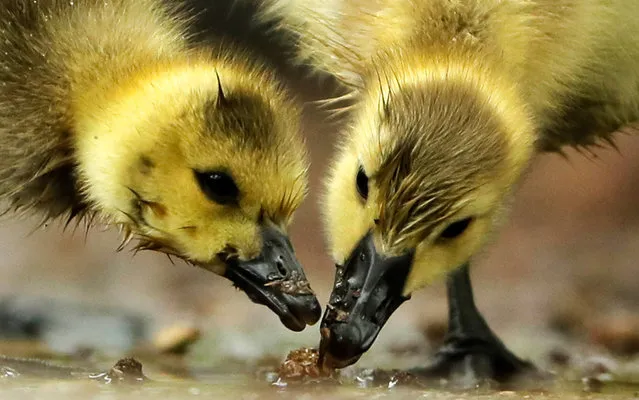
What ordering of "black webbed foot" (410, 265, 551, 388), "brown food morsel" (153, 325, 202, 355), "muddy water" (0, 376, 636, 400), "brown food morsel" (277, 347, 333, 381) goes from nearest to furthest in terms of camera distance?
"muddy water" (0, 376, 636, 400) < "brown food morsel" (277, 347, 333, 381) < "black webbed foot" (410, 265, 551, 388) < "brown food morsel" (153, 325, 202, 355)

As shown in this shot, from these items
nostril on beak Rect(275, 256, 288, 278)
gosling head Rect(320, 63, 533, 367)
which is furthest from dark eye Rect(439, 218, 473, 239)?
nostril on beak Rect(275, 256, 288, 278)

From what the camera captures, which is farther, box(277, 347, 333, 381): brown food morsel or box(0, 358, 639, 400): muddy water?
box(277, 347, 333, 381): brown food morsel

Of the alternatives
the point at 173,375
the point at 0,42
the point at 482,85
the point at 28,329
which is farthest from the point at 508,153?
the point at 28,329

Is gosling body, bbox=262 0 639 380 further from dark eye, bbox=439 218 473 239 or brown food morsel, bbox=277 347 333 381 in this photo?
brown food morsel, bbox=277 347 333 381

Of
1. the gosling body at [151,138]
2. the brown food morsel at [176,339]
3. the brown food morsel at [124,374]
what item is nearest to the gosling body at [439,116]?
the gosling body at [151,138]

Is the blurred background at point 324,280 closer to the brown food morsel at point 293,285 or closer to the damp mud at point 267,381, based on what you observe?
the damp mud at point 267,381
